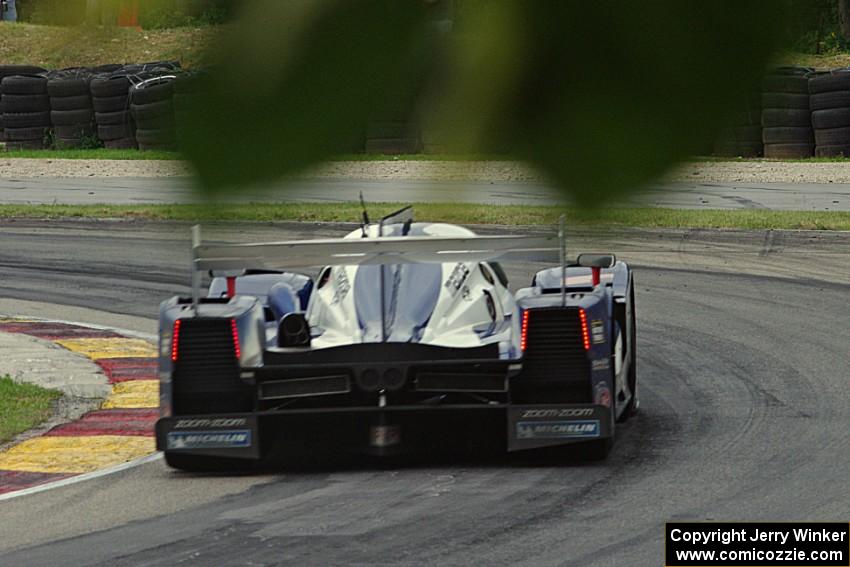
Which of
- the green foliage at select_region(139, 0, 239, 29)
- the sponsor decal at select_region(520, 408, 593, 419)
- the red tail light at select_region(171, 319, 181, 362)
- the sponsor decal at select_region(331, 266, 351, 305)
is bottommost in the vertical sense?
the sponsor decal at select_region(520, 408, 593, 419)

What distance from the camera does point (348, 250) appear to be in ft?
12.4

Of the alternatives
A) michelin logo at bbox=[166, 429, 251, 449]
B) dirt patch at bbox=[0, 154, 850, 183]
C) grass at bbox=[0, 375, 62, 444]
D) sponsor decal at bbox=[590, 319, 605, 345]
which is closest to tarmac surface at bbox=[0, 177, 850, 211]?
dirt patch at bbox=[0, 154, 850, 183]

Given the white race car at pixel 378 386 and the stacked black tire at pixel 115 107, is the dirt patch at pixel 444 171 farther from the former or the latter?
the white race car at pixel 378 386

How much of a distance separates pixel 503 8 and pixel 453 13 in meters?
0.02

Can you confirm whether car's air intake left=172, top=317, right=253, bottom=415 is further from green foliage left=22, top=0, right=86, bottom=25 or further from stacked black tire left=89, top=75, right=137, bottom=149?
green foliage left=22, top=0, right=86, bottom=25

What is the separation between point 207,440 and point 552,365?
152 centimetres

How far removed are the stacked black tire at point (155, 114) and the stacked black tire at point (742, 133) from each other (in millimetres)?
237

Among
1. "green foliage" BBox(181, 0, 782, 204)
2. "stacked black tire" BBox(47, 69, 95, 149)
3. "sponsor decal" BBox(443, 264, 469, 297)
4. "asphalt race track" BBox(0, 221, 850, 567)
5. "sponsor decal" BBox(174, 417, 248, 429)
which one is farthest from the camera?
"sponsor decal" BBox(443, 264, 469, 297)

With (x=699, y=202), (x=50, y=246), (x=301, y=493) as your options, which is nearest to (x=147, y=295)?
(x=50, y=246)

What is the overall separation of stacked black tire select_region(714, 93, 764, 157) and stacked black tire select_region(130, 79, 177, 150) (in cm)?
24

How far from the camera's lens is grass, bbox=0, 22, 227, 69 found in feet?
2.02

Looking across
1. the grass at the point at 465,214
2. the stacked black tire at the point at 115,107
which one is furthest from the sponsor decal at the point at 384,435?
the grass at the point at 465,214

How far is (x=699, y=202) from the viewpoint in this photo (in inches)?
29.5

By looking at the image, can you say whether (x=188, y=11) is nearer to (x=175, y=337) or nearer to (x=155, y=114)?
(x=155, y=114)
